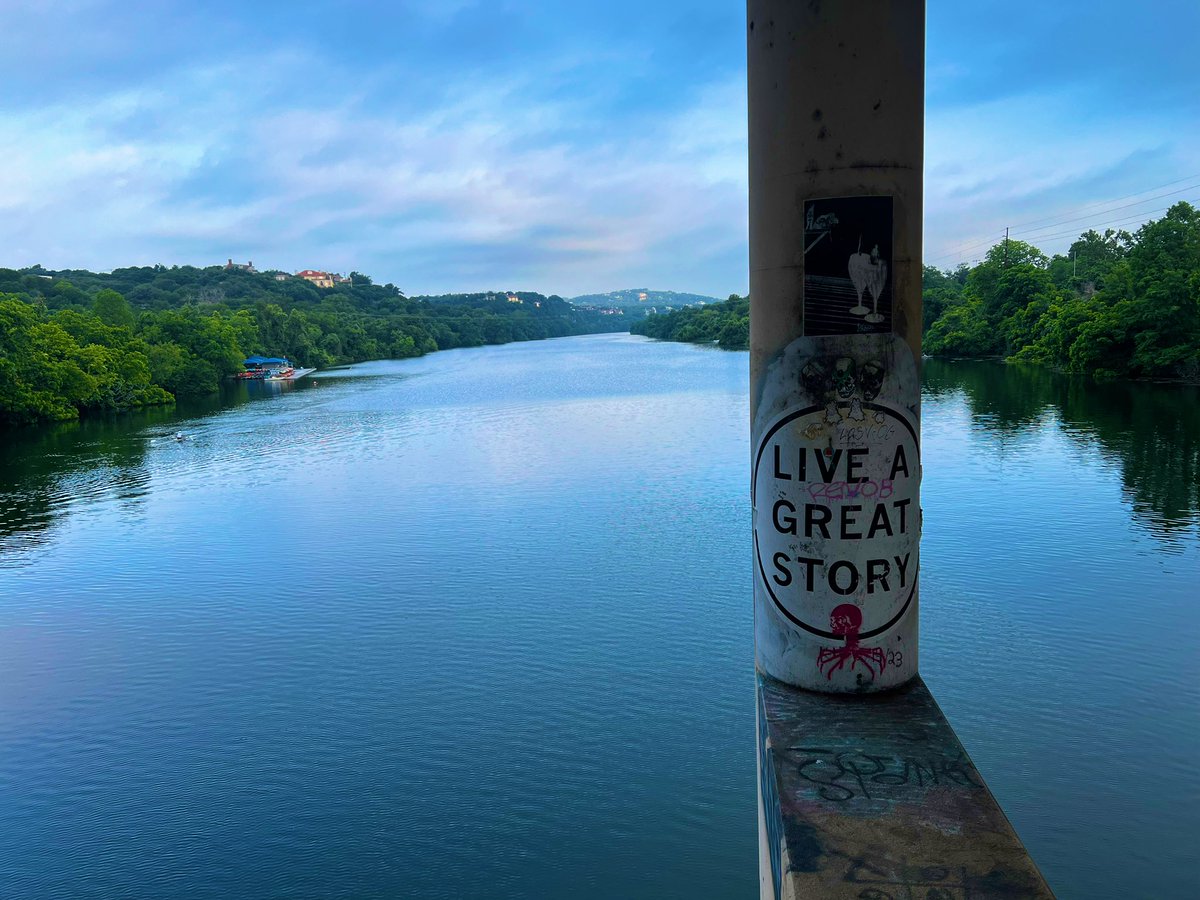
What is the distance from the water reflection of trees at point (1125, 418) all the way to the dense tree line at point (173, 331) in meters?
41.0

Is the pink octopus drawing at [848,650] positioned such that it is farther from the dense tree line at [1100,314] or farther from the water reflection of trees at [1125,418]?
the dense tree line at [1100,314]

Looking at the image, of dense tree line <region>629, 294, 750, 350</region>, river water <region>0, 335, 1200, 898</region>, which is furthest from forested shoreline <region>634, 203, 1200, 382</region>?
dense tree line <region>629, 294, 750, 350</region>

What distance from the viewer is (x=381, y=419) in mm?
41469

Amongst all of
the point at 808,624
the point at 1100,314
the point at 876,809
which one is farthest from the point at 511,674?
the point at 1100,314

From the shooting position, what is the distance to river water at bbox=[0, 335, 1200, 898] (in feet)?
29.3

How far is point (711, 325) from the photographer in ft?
404

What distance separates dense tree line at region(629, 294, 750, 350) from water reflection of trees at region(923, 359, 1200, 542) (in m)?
42.6

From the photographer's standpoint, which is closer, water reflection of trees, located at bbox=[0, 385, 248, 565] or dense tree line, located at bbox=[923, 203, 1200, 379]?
water reflection of trees, located at bbox=[0, 385, 248, 565]

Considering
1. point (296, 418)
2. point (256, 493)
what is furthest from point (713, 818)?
point (296, 418)

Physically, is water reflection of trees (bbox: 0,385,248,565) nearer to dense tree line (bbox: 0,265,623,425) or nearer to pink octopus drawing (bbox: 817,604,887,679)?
dense tree line (bbox: 0,265,623,425)

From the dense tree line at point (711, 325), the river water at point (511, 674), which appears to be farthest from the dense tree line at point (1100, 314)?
the dense tree line at point (711, 325)

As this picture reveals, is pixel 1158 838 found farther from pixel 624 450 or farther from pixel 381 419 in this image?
pixel 381 419

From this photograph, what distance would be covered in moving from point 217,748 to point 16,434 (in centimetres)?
3567

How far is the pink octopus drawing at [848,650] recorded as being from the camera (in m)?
4.89
